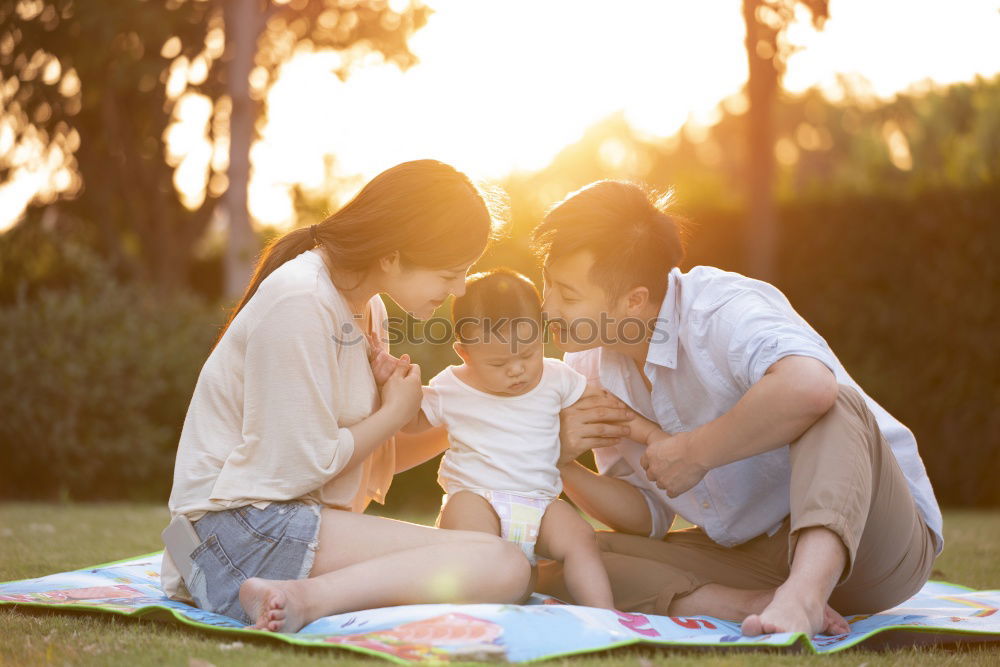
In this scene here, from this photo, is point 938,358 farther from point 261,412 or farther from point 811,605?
point 261,412

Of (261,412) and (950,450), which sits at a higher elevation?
(261,412)

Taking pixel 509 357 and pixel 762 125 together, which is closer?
pixel 509 357

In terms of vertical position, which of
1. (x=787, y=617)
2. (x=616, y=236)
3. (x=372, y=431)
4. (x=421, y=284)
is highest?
(x=616, y=236)

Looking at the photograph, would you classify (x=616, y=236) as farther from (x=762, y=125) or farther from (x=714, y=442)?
(x=762, y=125)

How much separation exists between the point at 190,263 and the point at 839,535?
12071 millimetres

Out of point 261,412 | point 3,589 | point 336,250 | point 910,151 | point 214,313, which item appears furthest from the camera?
point 910,151

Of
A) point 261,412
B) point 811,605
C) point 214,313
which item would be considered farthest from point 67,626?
point 214,313

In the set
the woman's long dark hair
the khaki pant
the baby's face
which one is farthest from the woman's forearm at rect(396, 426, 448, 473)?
the woman's long dark hair

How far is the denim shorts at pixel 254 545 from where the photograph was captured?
9.75 feet

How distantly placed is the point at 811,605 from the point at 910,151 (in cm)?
1529

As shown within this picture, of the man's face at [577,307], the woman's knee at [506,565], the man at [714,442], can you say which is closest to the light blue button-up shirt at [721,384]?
the man at [714,442]

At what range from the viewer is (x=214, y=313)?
936 centimetres

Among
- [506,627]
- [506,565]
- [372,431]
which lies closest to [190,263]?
[372,431]

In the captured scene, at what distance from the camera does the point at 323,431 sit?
9.71 ft
